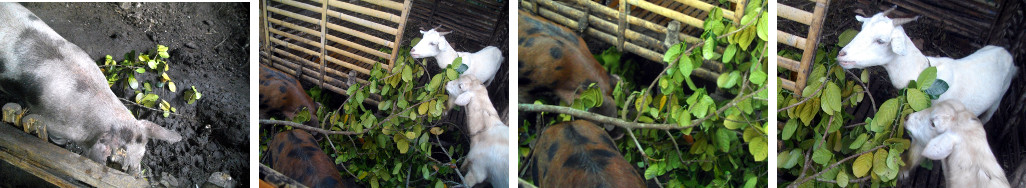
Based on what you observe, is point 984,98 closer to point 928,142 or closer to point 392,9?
point 928,142

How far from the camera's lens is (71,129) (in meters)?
2.41

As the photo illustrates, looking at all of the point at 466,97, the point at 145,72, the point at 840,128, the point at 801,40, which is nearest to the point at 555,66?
the point at 466,97

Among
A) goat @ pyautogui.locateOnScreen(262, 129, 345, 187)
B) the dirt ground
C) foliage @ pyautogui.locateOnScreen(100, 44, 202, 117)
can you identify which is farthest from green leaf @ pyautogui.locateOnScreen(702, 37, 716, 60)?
foliage @ pyautogui.locateOnScreen(100, 44, 202, 117)

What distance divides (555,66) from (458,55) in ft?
0.92

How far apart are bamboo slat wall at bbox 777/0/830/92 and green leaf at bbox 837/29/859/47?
0.05 m

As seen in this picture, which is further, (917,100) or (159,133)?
(159,133)

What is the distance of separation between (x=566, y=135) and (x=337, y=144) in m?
0.73

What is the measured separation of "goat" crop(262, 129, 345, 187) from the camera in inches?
94.3

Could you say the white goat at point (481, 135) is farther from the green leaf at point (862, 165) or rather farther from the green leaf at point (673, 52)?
the green leaf at point (862, 165)

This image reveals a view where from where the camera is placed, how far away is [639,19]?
2.12 meters

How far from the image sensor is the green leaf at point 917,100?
5.87 feet

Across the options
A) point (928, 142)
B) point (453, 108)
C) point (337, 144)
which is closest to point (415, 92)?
point (453, 108)

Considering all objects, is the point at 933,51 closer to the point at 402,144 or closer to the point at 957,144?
the point at 957,144

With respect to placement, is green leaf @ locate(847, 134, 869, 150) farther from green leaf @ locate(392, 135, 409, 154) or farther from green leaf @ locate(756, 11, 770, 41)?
green leaf @ locate(392, 135, 409, 154)
